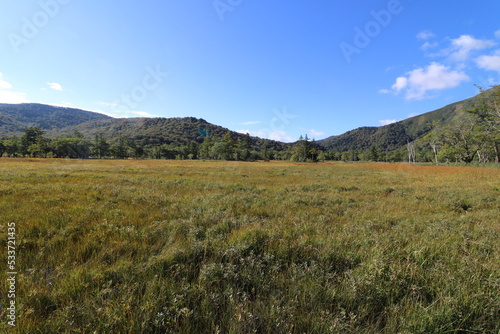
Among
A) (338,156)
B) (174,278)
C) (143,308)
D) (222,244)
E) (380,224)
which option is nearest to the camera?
(143,308)

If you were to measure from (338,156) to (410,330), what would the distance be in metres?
201

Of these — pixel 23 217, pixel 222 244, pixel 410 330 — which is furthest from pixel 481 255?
pixel 23 217

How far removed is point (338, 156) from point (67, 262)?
665 ft

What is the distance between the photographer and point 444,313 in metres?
2.44

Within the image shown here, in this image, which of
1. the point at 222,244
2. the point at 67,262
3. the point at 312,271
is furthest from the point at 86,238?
the point at 312,271

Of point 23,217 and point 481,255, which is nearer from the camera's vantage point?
point 481,255

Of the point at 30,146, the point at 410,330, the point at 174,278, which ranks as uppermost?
the point at 30,146

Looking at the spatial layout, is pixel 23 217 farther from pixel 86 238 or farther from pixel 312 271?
pixel 312 271

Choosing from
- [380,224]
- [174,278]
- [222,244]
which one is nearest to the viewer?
[174,278]

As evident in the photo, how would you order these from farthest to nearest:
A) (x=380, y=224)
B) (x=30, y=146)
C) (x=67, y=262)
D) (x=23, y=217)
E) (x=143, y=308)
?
(x=30, y=146) < (x=380, y=224) < (x=23, y=217) < (x=67, y=262) < (x=143, y=308)

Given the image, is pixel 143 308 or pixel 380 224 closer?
pixel 143 308

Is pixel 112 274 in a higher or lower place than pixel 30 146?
lower

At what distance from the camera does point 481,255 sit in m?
4.02

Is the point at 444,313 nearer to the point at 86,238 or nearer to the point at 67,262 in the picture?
the point at 67,262
